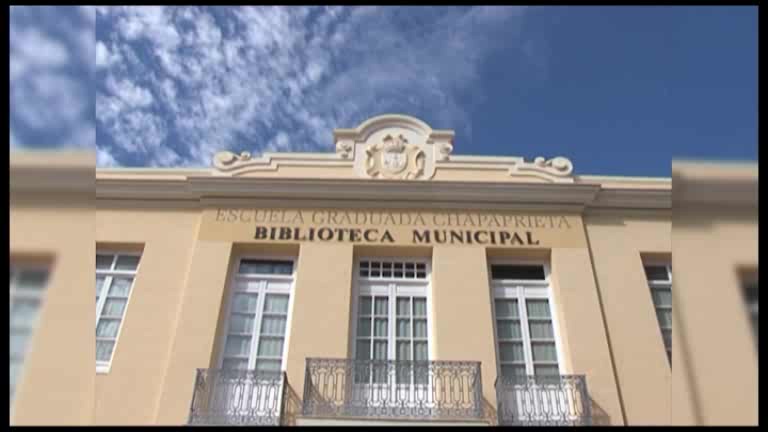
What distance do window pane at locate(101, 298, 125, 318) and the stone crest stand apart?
→ 4.75m

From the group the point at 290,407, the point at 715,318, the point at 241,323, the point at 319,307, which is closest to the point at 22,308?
the point at 715,318

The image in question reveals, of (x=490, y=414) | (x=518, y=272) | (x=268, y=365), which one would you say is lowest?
(x=490, y=414)

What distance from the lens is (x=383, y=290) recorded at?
10180mm

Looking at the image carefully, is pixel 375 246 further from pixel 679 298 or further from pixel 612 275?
pixel 679 298

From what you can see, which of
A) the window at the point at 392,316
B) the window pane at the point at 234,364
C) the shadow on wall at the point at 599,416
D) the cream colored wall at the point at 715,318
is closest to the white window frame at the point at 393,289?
the window at the point at 392,316

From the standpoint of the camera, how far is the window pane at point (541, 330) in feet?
31.9

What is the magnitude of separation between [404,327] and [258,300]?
2.45m

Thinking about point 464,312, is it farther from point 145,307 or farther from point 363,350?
point 145,307

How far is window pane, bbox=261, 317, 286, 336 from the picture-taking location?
31.7 ft

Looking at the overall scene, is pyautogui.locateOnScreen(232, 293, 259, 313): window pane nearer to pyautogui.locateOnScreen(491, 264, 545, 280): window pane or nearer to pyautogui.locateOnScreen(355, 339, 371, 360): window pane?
pyautogui.locateOnScreen(355, 339, 371, 360): window pane

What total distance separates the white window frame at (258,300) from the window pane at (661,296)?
596cm

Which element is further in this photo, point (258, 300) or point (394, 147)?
point (394, 147)

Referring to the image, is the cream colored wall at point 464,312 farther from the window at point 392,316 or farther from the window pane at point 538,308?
the window pane at point 538,308

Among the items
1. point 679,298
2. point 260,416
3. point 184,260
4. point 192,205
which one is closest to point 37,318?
point 679,298
